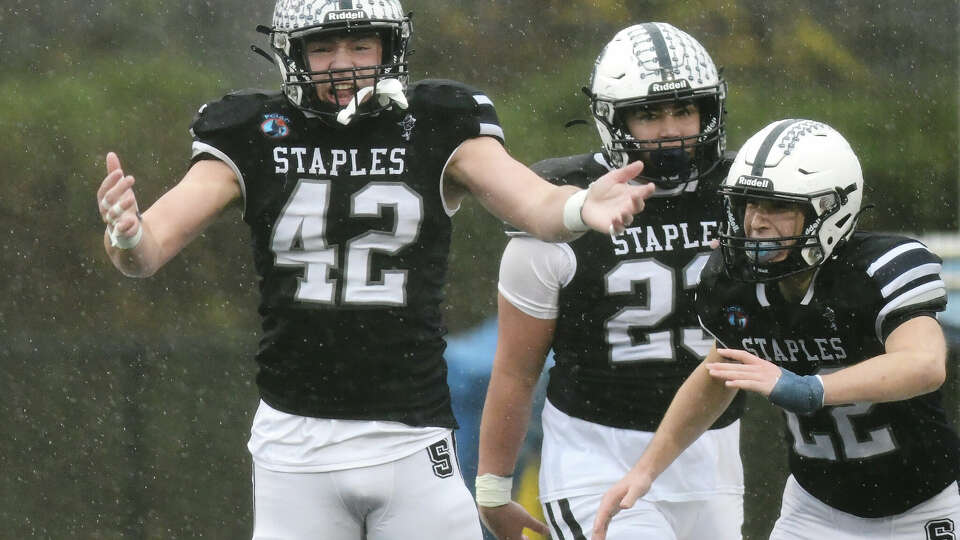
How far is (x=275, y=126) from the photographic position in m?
3.50

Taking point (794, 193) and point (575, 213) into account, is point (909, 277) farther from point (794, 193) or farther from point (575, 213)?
point (575, 213)

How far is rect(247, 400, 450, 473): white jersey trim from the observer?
3445mm

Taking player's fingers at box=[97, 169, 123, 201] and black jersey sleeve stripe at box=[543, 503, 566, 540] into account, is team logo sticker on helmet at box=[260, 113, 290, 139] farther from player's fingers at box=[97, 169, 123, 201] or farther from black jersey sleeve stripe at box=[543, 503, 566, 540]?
black jersey sleeve stripe at box=[543, 503, 566, 540]

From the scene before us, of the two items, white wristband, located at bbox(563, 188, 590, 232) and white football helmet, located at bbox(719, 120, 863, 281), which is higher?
white wristband, located at bbox(563, 188, 590, 232)

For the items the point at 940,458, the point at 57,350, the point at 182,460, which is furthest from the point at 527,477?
the point at 940,458

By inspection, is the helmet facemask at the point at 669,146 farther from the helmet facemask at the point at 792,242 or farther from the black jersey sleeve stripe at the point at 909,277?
the black jersey sleeve stripe at the point at 909,277

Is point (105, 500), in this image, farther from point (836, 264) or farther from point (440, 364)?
point (836, 264)

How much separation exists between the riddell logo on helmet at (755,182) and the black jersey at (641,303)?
0.37 metres

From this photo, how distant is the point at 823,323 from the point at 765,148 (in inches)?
17.1

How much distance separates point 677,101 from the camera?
3.73m

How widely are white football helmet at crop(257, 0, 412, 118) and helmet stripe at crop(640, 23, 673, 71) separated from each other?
2.23ft

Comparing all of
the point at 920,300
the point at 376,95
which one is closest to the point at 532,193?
the point at 376,95

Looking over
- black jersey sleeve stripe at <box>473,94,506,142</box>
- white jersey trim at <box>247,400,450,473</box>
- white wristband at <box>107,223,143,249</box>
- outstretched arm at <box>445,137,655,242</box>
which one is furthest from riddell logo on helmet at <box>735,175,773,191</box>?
white wristband at <box>107,223,143,249</box>

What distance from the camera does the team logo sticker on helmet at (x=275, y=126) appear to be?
3496mm
